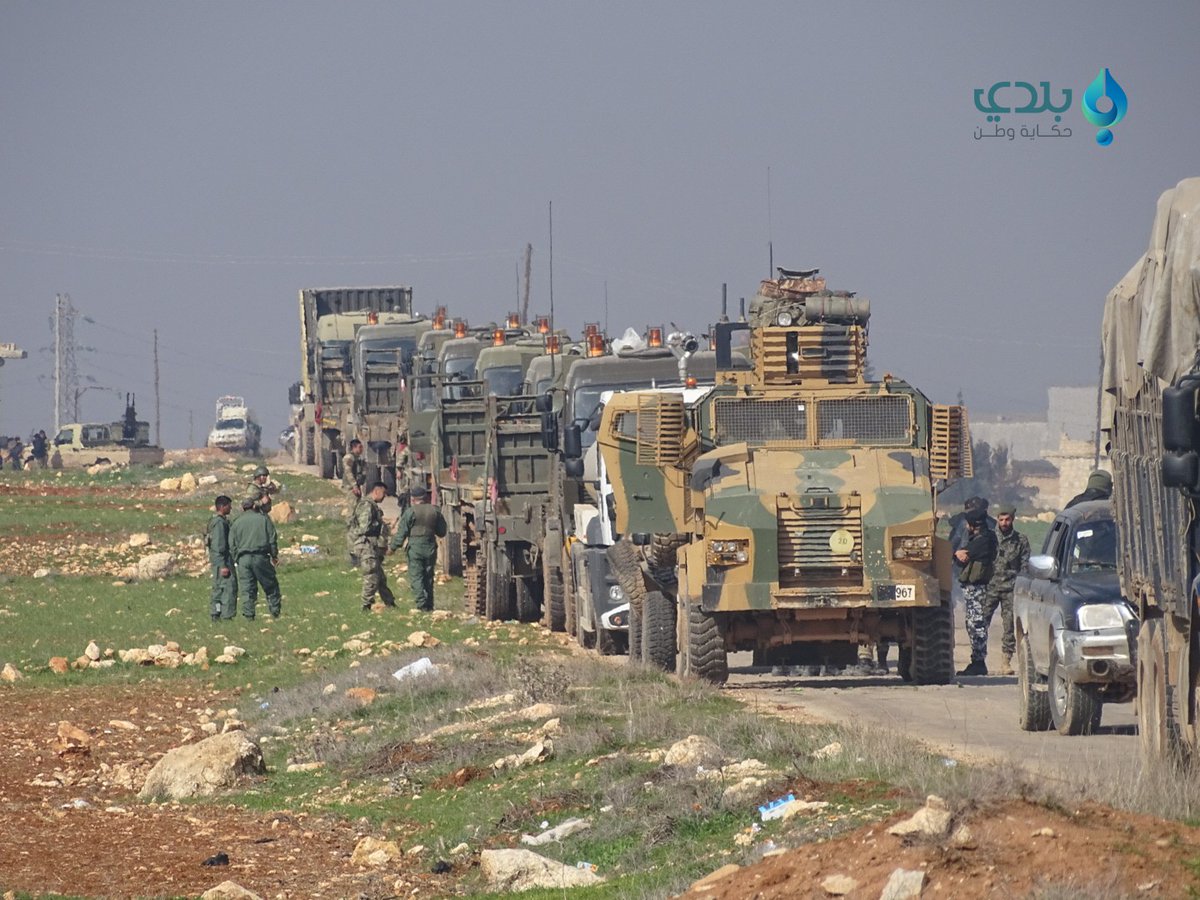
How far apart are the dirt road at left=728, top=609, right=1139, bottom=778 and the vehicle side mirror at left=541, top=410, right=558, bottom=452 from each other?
332 centimetres

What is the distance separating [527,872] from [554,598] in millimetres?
15613

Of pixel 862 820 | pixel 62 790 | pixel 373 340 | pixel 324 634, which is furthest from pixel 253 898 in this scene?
pixel 373 340

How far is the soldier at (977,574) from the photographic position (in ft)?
69.3

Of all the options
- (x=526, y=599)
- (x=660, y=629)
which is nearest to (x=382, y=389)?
(x=526, y=599)

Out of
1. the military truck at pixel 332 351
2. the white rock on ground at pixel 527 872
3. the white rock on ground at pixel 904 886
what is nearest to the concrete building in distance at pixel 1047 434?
the military truck at pixel 332 351

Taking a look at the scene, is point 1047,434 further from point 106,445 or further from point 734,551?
point 734,551

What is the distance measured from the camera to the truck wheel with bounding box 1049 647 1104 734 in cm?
1466

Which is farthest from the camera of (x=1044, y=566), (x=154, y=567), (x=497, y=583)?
(x=154, y=567)

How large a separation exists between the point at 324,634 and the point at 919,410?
30.0 ft

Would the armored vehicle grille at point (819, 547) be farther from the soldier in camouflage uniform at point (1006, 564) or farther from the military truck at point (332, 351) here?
the military truck at point (332, 351)

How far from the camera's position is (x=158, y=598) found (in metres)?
30.8

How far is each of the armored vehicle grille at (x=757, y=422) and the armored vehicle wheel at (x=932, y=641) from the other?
1771 millimetres

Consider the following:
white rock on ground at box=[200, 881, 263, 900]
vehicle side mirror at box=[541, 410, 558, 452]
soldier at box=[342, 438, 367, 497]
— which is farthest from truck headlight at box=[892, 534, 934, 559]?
soldier at box=[342, 438, 367, 497]

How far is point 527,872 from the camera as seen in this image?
10.7 metres
